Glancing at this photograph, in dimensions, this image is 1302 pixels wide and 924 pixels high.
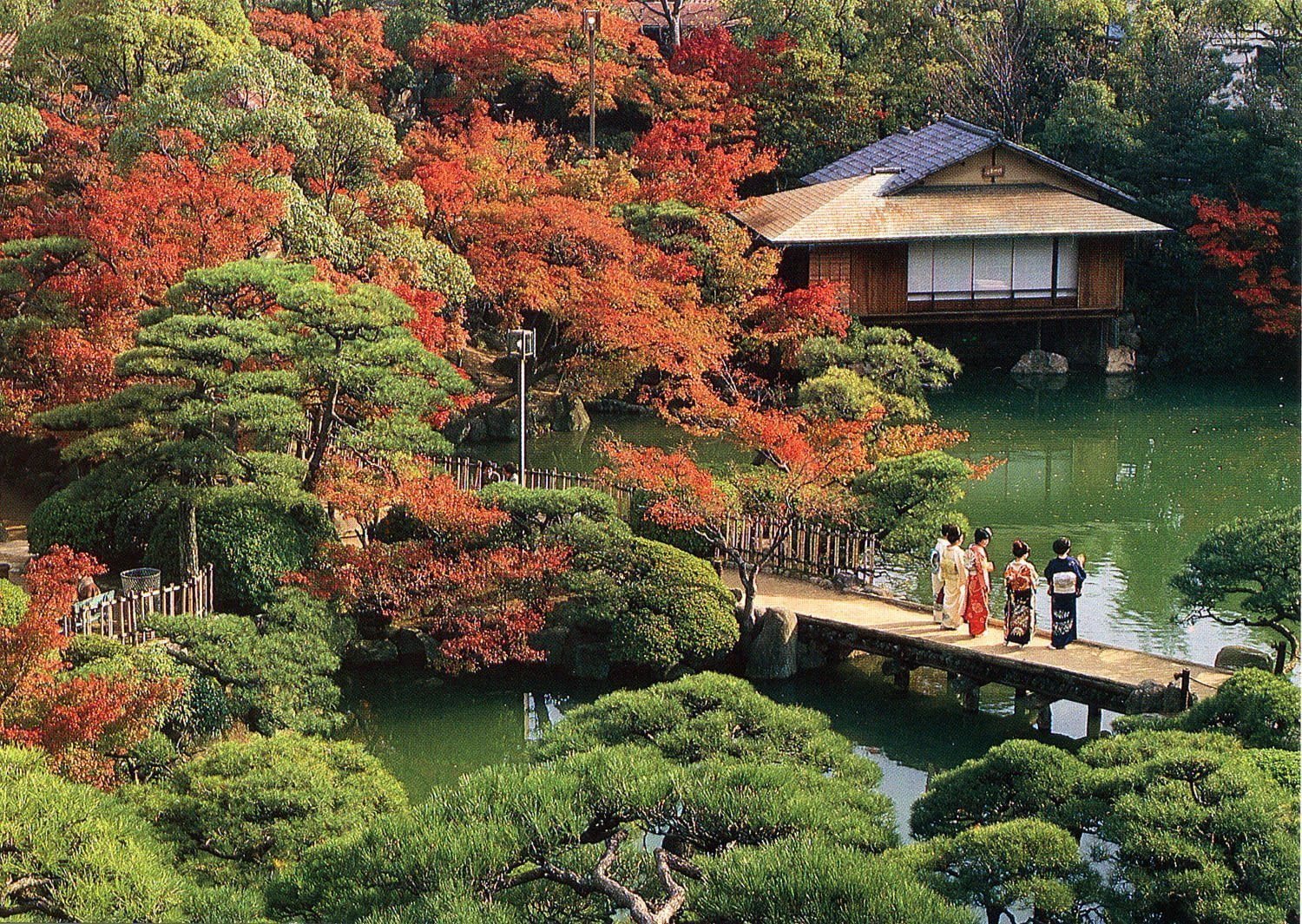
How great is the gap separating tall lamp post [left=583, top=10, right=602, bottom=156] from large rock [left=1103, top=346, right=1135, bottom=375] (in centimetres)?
1066

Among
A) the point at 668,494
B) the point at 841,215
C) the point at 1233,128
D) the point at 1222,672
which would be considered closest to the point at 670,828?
the point at 1222,672

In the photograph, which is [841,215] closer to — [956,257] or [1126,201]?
[956,257]

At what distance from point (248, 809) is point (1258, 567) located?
26.7 feet

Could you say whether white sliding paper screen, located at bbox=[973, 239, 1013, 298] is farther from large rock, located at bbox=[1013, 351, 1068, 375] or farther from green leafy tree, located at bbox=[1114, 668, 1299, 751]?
green leafy tree, located at bbox=[1114, 668, 1299, 751]

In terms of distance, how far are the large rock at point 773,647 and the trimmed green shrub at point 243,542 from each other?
4.32m

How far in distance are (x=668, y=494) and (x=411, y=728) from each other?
353 cm

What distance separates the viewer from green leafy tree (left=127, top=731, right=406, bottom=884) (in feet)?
30.2

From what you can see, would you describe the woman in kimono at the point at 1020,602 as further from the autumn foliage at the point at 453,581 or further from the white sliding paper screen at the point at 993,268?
the white sliding paper screen at the point at 993,268

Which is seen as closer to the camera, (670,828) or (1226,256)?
(670,828)

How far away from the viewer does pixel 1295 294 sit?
3067cm

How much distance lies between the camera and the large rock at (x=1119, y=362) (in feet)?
103

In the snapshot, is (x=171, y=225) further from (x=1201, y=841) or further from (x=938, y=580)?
(x=1201, y=841)

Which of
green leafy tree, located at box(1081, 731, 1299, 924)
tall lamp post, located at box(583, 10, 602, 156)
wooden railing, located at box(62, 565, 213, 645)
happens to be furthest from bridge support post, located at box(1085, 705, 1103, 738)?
tall lamp post, located at box(583, 10, 602, 156)

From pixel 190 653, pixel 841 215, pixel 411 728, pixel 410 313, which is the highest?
pixel 841 215
